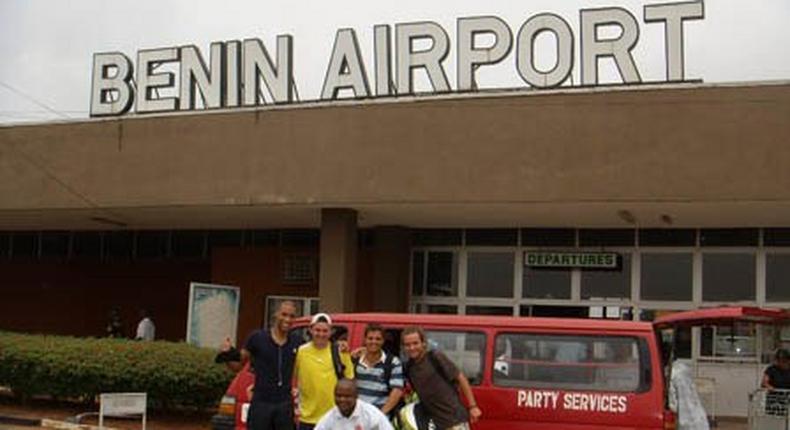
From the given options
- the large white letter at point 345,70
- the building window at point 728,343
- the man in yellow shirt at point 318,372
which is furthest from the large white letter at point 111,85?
the man in yellow shirt at point 318,372

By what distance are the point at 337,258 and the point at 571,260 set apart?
4.42 meters

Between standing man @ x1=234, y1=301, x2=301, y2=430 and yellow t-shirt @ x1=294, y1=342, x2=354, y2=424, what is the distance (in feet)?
0.69

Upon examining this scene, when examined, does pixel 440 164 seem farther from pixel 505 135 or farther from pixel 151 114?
pixel 151 114

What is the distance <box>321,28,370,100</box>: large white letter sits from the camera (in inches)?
720

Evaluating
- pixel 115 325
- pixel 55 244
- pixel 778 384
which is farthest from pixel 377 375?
pixel 55 244

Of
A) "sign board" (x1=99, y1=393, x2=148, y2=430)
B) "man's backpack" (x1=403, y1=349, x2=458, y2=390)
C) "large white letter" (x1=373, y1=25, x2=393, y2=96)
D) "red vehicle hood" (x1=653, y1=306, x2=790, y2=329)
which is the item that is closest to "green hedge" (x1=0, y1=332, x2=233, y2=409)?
"sign board" (x1=99, y1=393, x2=148, y2=430)

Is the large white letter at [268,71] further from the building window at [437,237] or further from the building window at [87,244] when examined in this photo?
the building window at [87,244]

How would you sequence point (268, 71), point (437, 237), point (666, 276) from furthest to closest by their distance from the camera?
1. point (437, 237)
2. point (268, 71)
3. point (666, 276)

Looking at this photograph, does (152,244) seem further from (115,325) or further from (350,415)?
(350,415)

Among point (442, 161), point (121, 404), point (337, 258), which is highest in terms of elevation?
point (442, 161)

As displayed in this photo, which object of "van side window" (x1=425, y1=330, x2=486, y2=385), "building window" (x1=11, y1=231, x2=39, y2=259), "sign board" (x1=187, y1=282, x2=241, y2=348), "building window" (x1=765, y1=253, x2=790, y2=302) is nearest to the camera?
"van side window" (x1=425, y1=330, x2=486, y2=385)

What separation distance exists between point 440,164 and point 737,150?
447cm

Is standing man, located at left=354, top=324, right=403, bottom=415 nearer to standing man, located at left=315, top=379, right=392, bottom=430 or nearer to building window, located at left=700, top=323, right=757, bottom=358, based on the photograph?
standing man, located at left=315, top=379, right=392, bottom=430

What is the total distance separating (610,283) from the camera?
1912 centimetres
